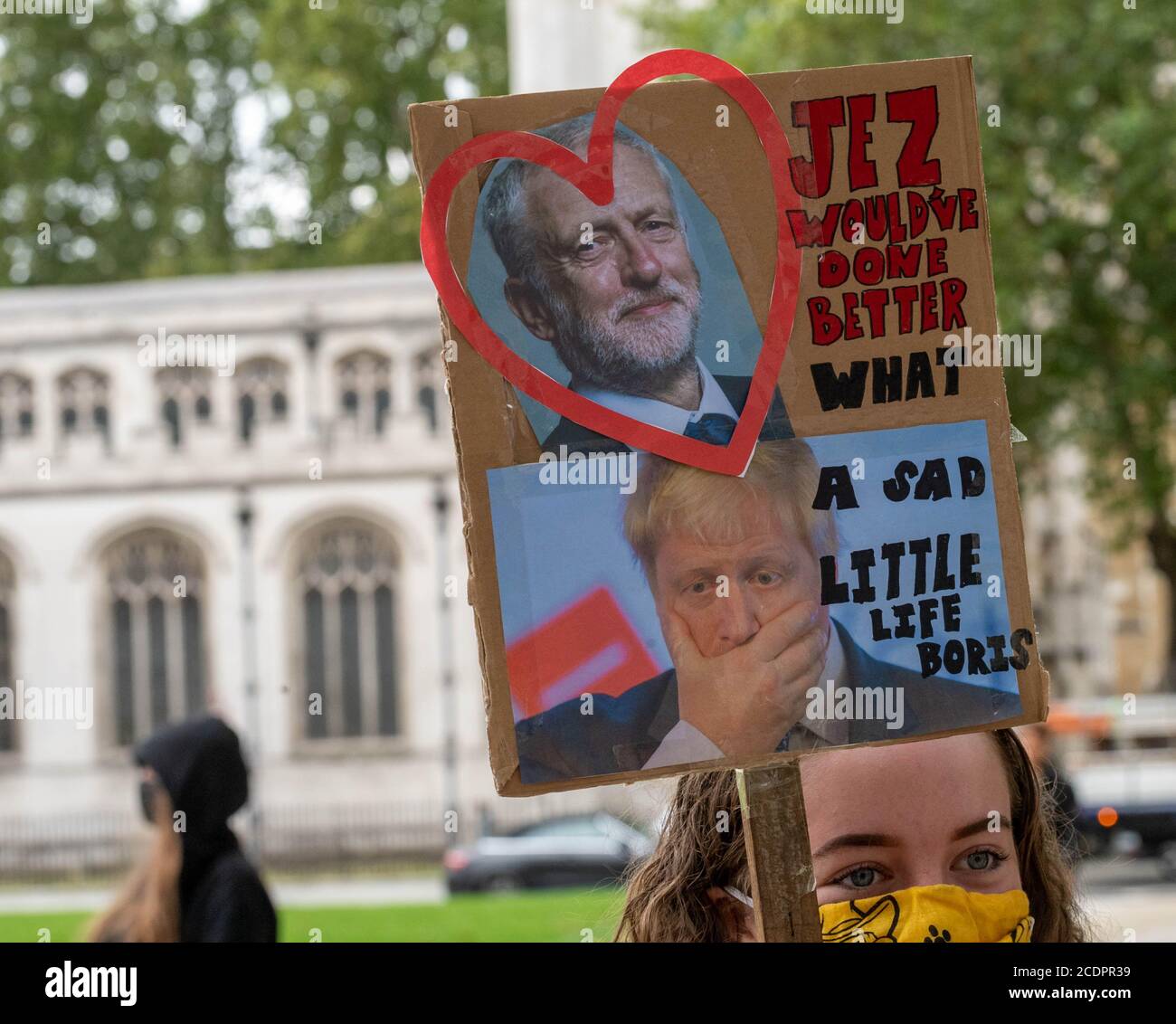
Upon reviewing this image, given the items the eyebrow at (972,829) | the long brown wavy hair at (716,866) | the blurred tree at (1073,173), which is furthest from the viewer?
the blurred tree at (1073,173)

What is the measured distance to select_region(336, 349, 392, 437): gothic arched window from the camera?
23219mm

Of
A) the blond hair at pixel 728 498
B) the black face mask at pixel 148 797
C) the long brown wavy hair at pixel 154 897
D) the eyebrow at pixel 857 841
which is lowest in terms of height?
the long brown wavy hair at pixel 154 897

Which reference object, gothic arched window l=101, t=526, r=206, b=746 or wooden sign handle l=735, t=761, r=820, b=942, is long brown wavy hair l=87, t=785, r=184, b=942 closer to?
wooden sign handle l=735, t=761, r=820, b=942

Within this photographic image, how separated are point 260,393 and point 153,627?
337 cm

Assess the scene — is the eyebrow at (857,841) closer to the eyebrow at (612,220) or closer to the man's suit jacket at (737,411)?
the man's suit jacket at (737,411)

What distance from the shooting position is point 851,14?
18.8 metres

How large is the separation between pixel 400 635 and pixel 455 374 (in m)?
21.5

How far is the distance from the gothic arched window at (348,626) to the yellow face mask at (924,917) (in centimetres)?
2125

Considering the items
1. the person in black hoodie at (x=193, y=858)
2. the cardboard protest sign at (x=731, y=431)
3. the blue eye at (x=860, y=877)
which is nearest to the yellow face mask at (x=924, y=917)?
the blue eye at (x=860, y=877)

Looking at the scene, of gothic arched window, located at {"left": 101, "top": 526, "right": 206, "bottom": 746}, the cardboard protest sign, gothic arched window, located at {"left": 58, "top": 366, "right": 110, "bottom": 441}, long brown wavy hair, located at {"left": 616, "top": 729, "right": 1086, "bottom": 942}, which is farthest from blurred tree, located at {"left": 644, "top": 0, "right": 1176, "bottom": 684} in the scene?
the cardboard protest sign

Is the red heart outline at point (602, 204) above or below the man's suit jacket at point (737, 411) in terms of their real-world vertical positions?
above

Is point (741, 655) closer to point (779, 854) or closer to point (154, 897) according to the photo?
point (779, 854)

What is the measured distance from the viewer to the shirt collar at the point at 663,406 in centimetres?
196
